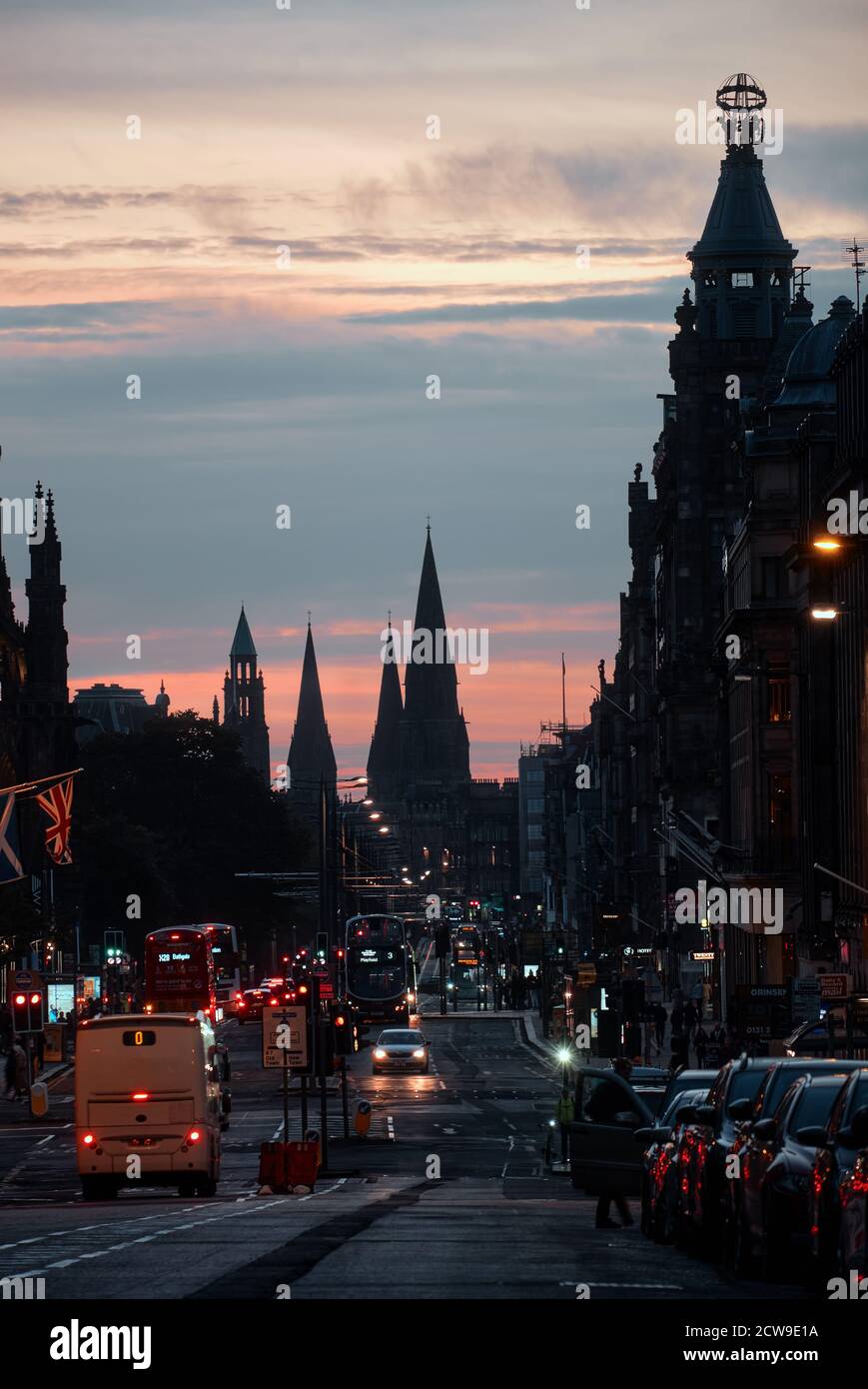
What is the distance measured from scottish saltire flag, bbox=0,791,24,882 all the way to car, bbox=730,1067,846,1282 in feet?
103

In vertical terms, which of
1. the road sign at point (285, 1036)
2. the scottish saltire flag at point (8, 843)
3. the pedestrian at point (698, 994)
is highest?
the scottish saltire flag at point (8, 843)

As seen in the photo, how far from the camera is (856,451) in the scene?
60.4 m

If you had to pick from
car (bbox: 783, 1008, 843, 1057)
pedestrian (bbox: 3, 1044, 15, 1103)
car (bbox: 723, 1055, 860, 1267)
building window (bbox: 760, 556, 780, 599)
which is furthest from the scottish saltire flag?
building window (bbox: 760, 556, 780, 599)

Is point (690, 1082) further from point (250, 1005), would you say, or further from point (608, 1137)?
point (250, 1005)

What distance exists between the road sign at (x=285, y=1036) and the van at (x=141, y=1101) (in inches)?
182

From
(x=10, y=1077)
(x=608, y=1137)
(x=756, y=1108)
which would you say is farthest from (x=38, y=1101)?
(x=756, y=1108)

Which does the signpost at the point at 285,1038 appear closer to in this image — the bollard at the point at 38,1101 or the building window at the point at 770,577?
the bollard at the point at 38,1101

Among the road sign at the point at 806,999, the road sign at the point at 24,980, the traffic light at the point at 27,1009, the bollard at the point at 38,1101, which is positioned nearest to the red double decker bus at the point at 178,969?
the traffic light at the point at 27,1009

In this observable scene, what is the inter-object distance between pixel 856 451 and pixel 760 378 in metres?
51.4

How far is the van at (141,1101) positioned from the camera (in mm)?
35000

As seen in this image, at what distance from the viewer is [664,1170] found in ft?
75.3

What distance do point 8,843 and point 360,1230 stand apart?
90.5ft

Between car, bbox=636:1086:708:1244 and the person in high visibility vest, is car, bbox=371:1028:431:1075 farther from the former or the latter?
car, bbox=636:1086:708:1244

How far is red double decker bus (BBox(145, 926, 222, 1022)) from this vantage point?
84.2 m
